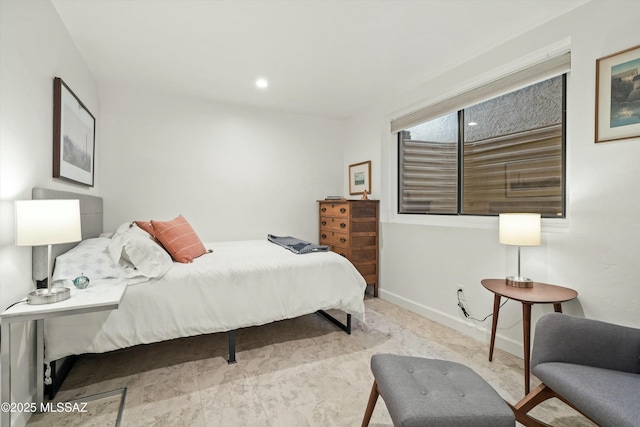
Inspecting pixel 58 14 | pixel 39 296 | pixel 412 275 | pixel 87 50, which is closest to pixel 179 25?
pixel 58 14

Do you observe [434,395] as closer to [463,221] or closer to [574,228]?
[574,228]

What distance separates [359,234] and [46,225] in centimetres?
286

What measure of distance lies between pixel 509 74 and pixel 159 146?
3.57 meters

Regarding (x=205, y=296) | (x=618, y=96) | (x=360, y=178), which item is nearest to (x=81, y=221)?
(x=205, y=296)

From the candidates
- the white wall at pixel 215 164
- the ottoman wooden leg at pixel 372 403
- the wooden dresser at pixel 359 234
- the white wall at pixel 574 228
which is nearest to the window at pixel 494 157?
the white wall at pixel 574 228

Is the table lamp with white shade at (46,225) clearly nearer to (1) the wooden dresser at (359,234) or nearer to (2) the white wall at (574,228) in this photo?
(1) the wooden dresser at (359,234)

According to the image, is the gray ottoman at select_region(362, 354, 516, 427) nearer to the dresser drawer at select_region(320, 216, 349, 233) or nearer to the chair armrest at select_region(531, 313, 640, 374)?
the chair armrest at select_region(531, 313, 640, 374)

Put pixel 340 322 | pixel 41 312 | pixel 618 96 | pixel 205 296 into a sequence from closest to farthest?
pixel 41 312
pixel 618 96
pixel 205 296
pixel 340 322

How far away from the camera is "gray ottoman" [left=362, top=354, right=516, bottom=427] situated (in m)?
1.08

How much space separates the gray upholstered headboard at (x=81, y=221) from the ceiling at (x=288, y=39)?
4.11ft

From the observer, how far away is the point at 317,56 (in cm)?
263

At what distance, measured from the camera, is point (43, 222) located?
141cm

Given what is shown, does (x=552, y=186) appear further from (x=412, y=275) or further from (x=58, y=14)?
(x=58, y=14)

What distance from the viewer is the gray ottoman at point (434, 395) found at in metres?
1.08
